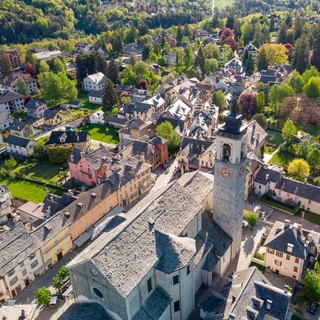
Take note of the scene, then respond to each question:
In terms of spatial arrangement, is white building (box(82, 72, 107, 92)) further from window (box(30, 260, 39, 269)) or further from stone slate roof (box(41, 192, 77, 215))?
window (box(30, 260, 39, 269))

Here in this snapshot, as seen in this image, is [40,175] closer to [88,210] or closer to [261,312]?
[88,210]

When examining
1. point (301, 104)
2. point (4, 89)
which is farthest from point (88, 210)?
point (4, 89)

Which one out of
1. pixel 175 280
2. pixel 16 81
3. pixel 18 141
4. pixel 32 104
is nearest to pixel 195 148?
pixel 175 280

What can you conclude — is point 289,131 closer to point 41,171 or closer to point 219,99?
point 219,99

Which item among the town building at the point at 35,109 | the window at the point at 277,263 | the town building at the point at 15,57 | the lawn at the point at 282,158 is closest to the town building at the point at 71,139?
the town building at the point at 35,109

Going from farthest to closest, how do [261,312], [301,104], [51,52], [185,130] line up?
[51,52] < [301,104] < [185,130] < [261,312]

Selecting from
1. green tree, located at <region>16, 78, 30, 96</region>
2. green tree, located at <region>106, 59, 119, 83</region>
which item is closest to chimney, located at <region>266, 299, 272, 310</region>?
green tree, located at <region>106, 59, 119, 83</region>
